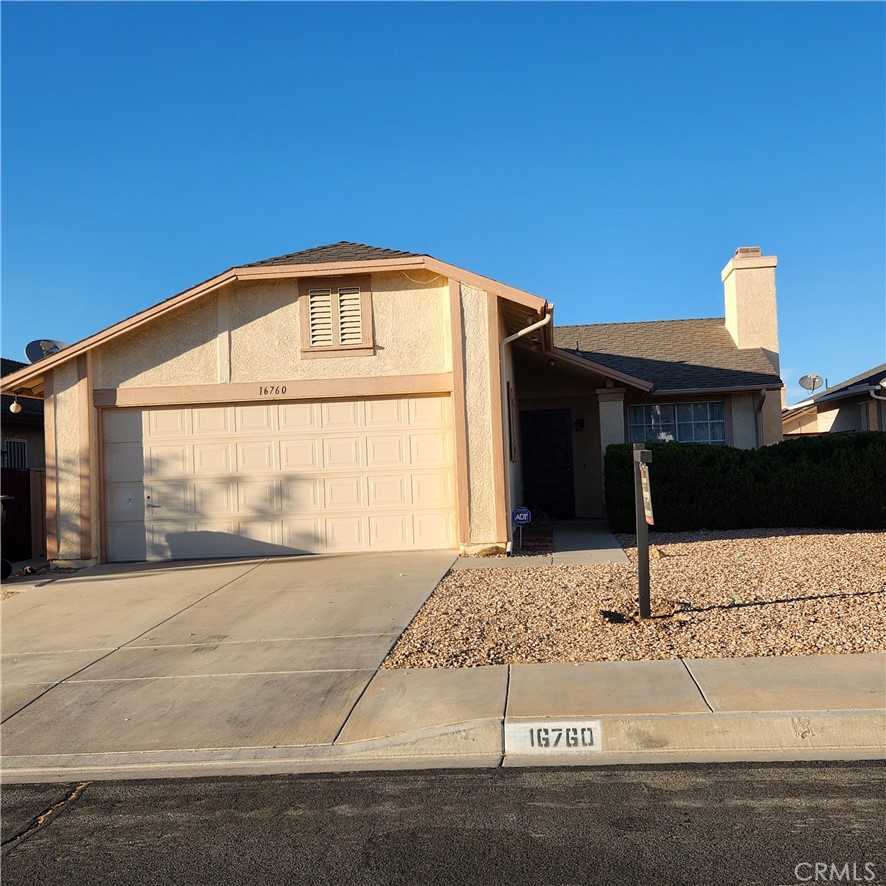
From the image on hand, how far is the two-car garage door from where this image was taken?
12.9 metres

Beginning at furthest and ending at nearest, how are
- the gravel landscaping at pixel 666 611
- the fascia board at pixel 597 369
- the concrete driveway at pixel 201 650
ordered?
Result: the fascia board at pixel 597 369
the gravel landscaping at pixel 666 611
the concrete driveway at pixel 201 650

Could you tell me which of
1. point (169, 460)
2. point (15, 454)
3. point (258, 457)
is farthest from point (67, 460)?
point (15, 454)

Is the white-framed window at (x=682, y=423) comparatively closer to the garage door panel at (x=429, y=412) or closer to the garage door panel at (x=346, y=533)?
the garage door panel at (x=429, y=412)

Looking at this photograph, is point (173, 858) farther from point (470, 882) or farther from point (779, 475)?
point (779, 475)

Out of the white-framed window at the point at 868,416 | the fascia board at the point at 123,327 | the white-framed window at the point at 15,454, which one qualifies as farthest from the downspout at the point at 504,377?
the white-framed window at the point at 15,454

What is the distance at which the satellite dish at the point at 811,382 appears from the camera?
85.3 feet

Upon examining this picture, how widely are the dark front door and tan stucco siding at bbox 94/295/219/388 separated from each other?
7.56m

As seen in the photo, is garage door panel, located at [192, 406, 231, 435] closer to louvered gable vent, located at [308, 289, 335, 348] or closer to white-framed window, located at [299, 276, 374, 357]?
white-framed window, located at [299, 276, 374, 357]

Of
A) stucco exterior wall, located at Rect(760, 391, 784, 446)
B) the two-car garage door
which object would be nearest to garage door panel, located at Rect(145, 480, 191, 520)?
the two-car garage door

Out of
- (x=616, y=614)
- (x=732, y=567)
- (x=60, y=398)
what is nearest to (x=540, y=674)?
(x=616, y=614)

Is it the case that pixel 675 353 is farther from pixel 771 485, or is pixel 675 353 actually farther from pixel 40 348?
pixel 40 348

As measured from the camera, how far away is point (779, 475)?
14305mm

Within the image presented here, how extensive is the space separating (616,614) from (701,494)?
6.69m

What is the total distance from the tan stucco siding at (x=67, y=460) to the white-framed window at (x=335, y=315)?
11.6 feet
